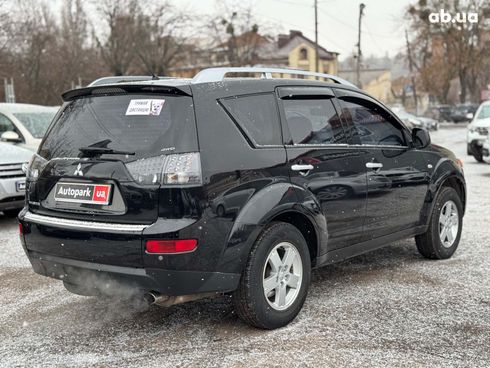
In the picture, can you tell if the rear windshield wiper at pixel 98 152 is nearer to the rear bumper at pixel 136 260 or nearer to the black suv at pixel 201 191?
the black suv at pixel 201 191

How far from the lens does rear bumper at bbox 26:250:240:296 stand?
10.8 feet

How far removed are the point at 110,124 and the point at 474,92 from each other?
60965 millimetres

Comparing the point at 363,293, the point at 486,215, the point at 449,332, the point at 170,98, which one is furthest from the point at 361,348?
the point at 486,215

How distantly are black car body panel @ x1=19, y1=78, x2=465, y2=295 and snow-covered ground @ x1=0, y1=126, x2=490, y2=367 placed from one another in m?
0.43

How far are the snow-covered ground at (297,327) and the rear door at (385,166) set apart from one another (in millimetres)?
550

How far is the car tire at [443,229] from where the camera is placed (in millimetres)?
5355

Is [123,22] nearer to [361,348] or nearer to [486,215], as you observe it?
[486,215]

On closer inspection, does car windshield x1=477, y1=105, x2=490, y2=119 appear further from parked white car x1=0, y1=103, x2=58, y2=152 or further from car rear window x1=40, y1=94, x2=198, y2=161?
car rear window x1=40, y1=94, x2=198, y2=161

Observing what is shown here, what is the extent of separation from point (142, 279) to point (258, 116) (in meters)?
1.34

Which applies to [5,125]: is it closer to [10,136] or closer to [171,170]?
[10,136]

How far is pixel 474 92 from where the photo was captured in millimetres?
58500

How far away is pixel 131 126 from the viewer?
347 centimetres

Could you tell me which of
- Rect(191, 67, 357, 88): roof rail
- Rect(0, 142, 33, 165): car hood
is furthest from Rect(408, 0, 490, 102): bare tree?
Rect(191, 67, 357, 88): roof rail

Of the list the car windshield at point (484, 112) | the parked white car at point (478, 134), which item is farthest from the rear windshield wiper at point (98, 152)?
the car windshield at point (484, 112)
